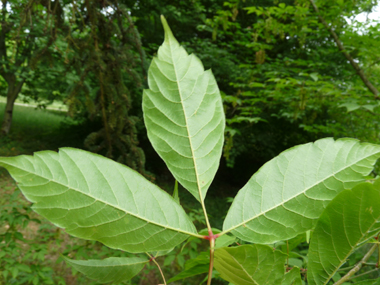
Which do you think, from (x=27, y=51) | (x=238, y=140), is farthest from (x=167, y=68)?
(x=27, y=51)

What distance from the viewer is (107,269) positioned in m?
0.34

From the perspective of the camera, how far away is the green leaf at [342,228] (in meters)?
0.22

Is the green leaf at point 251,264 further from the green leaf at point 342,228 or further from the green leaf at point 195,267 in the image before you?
the green leaf at point 195,267

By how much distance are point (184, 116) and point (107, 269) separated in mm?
231

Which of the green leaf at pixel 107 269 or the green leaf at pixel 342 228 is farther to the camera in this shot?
the green leaf at pixel 107 269

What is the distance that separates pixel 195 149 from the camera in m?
0.28

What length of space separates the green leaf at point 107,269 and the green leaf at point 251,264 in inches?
6.4

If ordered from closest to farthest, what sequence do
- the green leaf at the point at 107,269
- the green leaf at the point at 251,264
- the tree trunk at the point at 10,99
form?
the green leaf at the point at 251,264 < the green leaf at the point at 107,269 < the tree trunk at the point at 10,99

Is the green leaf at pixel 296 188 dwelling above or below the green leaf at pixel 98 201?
above

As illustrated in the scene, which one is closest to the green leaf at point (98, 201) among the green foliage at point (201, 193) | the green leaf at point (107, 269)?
the green foliage at point (201, 193)

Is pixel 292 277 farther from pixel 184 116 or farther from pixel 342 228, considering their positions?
pixel 184 116

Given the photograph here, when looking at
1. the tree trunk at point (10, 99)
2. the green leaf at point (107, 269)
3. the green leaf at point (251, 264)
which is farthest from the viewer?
the tree trunk at point (10, 99)

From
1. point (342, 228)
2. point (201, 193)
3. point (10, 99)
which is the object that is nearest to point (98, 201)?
point (201, 193)

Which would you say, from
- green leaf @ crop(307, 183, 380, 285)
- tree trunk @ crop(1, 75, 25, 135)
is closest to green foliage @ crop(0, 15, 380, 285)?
green leaf @ crop(307, 183, 380, 285)
